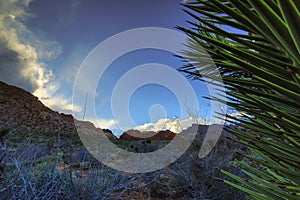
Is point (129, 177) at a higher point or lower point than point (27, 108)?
lower

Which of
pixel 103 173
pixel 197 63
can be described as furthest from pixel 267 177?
pixel 103 173

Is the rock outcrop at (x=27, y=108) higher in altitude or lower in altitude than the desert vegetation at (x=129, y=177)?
higher

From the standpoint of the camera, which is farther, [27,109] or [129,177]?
[27,109]

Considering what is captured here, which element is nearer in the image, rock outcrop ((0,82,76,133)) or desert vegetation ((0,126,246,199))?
desert vegetation ((0,126,246,199))

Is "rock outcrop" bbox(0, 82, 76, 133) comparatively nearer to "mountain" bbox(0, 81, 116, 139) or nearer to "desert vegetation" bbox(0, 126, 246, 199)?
"mountain" bbox(0, 81, 116, 139)

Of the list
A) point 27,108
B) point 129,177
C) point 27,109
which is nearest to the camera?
point 129,177

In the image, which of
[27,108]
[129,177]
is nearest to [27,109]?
[27,108]

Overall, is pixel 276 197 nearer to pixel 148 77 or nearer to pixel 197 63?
pixel 197 63

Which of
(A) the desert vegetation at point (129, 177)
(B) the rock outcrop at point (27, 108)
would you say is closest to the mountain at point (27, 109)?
(B) the rock outcrop at point (27, 108)

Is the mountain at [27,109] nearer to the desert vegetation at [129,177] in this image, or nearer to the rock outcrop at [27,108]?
the rock outcrop at [27,108]

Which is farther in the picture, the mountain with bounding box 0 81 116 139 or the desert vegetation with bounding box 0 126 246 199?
the mountain with bounding box 0 81 116 139

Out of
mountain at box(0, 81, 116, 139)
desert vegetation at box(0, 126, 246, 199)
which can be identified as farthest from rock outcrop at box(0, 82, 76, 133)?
desert vegetation at box(0, 126, 246, 199)

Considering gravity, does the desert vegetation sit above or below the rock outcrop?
below

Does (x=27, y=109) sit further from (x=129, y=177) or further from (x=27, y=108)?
(x=129, y=177)
